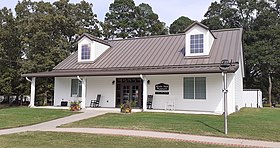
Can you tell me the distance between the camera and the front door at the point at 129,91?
65.5 feet

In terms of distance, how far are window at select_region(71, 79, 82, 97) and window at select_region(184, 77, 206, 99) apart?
8.07m

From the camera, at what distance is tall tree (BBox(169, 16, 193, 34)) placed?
142ft

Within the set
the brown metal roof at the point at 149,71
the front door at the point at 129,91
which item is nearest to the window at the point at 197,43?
the brown metal roof at the point at 149,71

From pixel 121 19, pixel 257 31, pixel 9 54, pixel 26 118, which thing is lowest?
pixel 26 118

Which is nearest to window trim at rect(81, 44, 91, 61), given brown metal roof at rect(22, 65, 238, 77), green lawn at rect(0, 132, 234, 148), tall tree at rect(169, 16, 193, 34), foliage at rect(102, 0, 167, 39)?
brown metal roof at rect(22, 65, 238, 77)

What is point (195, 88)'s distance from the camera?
17938 mm

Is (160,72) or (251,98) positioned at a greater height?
(160,72)

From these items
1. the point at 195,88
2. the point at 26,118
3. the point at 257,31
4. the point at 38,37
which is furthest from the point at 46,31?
the point at 257,31

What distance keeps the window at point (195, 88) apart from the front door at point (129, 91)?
331cm

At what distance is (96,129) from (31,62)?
1950 centimetres

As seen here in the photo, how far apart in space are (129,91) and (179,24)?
26.1 metres

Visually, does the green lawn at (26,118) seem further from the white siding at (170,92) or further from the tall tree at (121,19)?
the tall tree at (121,19)

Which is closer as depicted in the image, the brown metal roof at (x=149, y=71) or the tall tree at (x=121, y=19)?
the brown metal roof at (x=149, y=71)

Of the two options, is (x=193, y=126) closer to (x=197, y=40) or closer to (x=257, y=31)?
(x=197, y=40)
